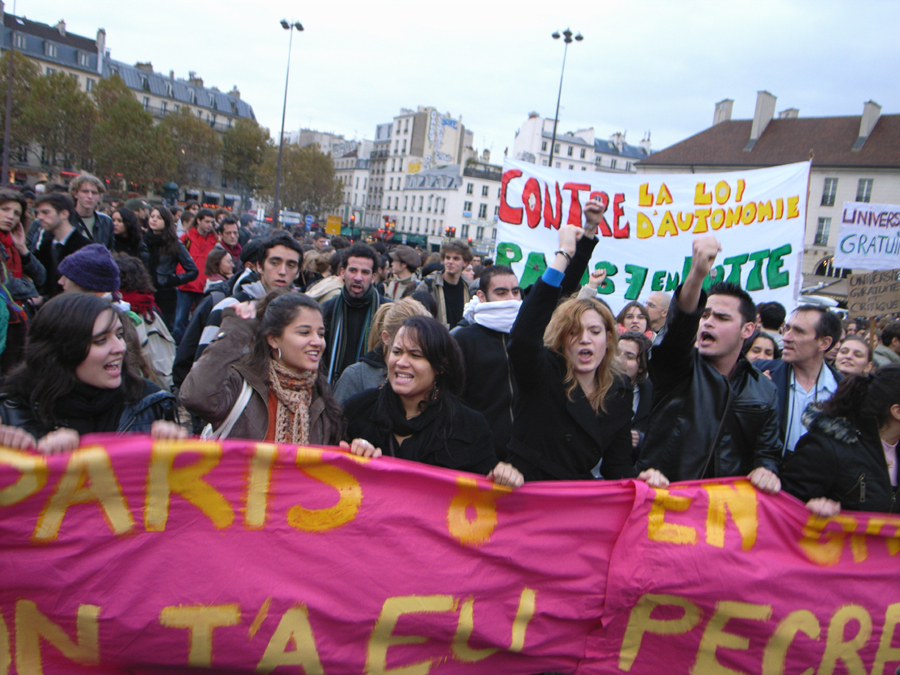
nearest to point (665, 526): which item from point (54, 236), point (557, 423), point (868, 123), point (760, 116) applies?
point (557, 423)

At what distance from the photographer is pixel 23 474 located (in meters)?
2.24

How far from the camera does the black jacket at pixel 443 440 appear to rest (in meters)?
2.79

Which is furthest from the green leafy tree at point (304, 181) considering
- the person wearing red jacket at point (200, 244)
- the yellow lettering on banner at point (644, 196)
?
the yellow lettering on banner at point (644, 196)

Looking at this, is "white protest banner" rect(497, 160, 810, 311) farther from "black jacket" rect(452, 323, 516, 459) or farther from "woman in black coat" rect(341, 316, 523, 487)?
"woman in black coat" rect(341, 316, 523, 487)

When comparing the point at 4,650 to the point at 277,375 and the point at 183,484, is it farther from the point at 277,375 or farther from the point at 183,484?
the point at 277,375

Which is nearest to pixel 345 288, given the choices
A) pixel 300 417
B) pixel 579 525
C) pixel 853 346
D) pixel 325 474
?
pixel 300 417

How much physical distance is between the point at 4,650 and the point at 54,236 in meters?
4.58

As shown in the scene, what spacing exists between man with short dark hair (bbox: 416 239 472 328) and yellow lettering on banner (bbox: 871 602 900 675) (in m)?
4.67

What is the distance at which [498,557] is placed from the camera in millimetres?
2701

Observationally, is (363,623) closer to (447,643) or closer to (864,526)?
(447,643)

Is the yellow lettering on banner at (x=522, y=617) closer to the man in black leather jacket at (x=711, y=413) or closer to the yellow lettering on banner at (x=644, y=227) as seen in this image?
the man in black leather jacket at (x=711, y=413)

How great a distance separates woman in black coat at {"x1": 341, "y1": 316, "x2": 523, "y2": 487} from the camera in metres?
2.79

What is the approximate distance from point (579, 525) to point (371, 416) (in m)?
1.03

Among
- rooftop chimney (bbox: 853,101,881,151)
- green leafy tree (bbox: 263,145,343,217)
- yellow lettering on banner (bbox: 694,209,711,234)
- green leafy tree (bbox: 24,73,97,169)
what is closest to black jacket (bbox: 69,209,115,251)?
yellow lettering on banner (bbox: 694,209,711,234)
